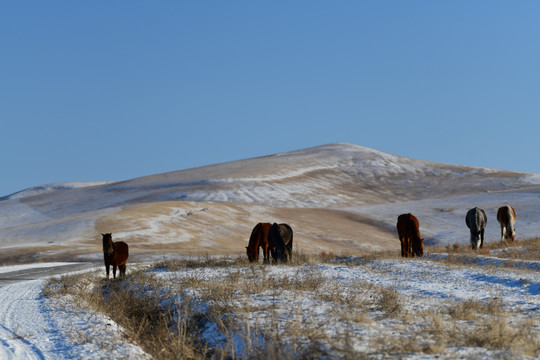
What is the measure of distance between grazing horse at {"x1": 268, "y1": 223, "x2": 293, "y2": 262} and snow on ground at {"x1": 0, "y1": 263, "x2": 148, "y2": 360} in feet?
30.8

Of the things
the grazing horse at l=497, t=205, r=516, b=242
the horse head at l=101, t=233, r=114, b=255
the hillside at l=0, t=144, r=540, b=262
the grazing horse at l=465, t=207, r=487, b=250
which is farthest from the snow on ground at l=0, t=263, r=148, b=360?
the hillside at l=0, t=144, r=540, b=262

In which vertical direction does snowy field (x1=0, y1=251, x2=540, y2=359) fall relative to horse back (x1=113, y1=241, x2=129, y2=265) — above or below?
below

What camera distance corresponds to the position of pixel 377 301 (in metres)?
10.9

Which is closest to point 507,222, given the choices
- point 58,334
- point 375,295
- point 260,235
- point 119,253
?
point 260,235

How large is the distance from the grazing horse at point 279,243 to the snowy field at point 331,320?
227 inches

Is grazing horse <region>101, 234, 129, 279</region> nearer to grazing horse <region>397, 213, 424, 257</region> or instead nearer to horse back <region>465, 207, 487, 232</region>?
grazing horse <region>397, 213, 424, 257</region>

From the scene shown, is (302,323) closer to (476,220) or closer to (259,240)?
(259,240)

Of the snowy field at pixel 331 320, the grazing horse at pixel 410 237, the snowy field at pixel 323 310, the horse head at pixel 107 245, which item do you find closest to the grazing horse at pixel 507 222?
the snowy field at pixel 323 310

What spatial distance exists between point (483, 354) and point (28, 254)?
45360 millimetres

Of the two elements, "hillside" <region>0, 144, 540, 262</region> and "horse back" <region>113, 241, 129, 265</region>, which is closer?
"horse back" <region>113, 241, 129, 265</region>

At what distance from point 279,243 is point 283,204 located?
84161 mm

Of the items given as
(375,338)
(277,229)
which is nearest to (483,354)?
(375,338)

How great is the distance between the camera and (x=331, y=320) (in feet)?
29.3

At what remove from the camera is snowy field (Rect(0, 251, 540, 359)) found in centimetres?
739
